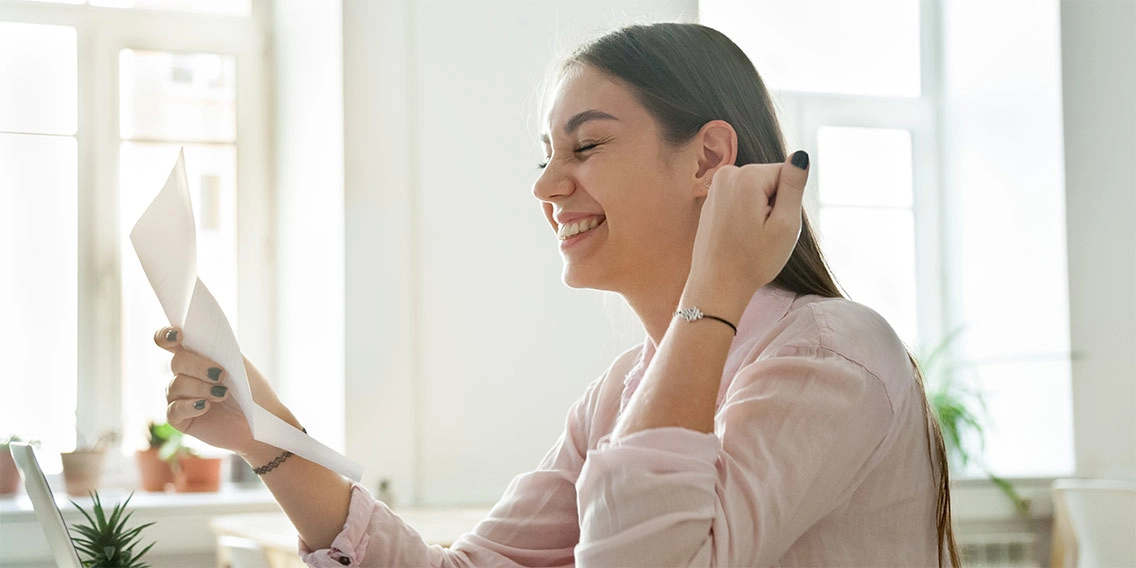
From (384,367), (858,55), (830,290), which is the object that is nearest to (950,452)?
(858,55)

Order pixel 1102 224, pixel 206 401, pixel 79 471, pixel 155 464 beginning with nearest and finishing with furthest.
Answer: pixel 206 401 → pixel 79 471 → pixel 155 464 → pixel 1102 224

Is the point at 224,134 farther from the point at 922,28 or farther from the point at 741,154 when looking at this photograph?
the point at 741,154

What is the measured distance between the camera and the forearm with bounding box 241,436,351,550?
3.88 feet

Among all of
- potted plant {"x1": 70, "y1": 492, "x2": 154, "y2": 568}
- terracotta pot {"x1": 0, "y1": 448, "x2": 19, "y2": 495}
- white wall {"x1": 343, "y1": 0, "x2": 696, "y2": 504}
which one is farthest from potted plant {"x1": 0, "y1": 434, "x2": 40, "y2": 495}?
potted plant {"x1": 70, "y1": 492, "x2": 154, "y2": 568}

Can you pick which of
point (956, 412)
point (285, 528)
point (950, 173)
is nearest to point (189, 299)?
point (285, 528)

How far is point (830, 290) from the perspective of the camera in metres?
1.22

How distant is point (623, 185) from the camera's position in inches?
48.8

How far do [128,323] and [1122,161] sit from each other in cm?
312

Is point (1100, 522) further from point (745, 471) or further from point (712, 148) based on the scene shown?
point (745, 471)

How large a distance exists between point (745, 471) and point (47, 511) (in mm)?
619

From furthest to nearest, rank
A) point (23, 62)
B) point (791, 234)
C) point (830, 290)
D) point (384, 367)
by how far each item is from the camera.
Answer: point (23, 62) → point (384, 367) → point (830, 290) → point (791, 234)

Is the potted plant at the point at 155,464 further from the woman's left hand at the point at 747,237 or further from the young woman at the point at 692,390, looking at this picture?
the woman's left hand at the point at 747,237

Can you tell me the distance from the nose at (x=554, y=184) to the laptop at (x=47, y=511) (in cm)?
57

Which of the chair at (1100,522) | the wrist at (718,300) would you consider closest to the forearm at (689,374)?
the wrist at (718,300)
